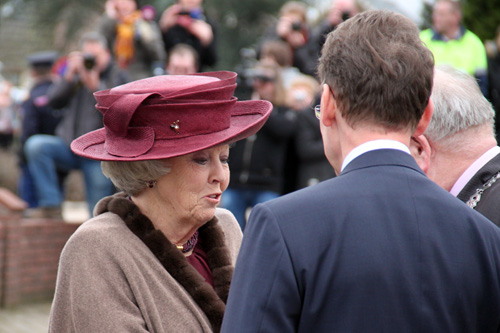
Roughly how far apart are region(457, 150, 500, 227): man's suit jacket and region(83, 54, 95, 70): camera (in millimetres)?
5032

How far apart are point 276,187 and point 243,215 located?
1.38 feet

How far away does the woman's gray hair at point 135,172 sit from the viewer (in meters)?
2.57

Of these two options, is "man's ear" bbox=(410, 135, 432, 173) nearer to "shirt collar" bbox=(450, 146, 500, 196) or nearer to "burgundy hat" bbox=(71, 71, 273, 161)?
"shirt collar" bbox=(450, 146, 500, 196)

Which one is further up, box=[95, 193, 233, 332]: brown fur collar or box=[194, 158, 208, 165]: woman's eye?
box=[194, 158, 208, 165]: woman's eye

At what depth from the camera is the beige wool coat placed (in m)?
2.37

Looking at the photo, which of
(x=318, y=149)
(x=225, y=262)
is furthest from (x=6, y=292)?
(x=225, y=262)

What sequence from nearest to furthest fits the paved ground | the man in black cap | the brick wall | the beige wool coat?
1. the beige wool coat
2. the paved ground
3. the brick wall
4. the man in black cap

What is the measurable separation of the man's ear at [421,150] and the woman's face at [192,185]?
0.79 meters

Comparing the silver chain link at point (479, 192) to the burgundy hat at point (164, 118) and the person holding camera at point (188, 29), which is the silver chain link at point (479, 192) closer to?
the burgundy hat at point (164, 118)

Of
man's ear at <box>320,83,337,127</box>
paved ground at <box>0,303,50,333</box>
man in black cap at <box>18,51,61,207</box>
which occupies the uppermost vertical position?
man's ear at <box>320,83,337,127</box>

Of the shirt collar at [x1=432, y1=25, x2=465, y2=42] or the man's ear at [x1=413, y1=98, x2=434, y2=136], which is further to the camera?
the shirt collar at [x1=432, y1=25, x2=465, y2=42]

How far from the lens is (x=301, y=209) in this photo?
1.68m

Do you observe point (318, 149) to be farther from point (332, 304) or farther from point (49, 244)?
point (332, 304)

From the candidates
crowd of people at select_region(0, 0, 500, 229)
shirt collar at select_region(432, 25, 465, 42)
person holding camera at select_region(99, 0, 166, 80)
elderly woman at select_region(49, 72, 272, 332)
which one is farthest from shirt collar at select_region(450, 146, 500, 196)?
person holding camera at select_region(99, 0, 166, 80)
